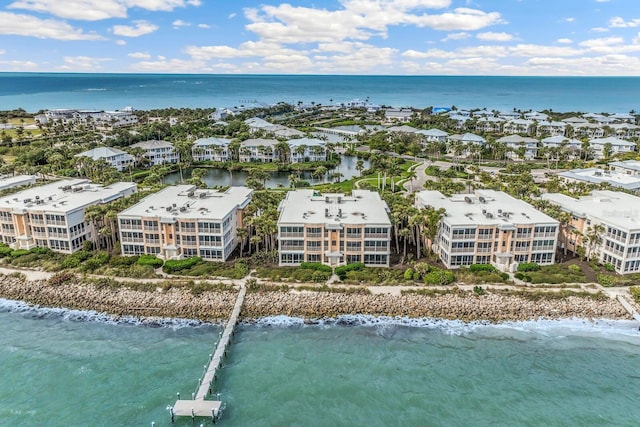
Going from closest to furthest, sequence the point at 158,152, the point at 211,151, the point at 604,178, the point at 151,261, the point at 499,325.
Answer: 1. the point at 499,325
2. the point at 151,261
3. the point at 604,178
4. the point at 158,152
5. the point at 211,151

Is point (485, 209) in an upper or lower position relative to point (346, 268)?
upper

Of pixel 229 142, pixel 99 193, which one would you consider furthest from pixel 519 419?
pixel 229 142

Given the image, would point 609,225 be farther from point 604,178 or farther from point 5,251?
point 5,251

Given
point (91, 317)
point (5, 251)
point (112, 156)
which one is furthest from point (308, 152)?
point (91, 317)

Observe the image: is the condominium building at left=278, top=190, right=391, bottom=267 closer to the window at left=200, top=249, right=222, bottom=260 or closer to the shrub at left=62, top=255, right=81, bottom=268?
the window at left=200, top=249, right=222, bottom=260

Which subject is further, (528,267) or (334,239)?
(334,239)

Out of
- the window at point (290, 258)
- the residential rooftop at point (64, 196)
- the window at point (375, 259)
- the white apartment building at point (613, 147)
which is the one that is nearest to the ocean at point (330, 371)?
the window at point (290, 258)
